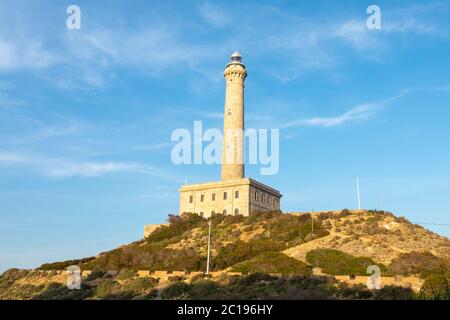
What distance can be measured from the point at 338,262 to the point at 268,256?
6134mm

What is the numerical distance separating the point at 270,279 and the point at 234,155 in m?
32.7

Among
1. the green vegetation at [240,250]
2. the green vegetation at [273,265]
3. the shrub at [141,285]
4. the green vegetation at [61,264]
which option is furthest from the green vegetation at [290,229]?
the green vegetation at [61,264]

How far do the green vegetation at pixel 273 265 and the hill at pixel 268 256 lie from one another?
74 mm

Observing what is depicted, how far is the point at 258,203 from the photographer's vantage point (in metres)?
61.6

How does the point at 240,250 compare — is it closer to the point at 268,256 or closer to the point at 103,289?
the point at 268,256

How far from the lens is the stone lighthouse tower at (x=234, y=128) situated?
62.2 meters

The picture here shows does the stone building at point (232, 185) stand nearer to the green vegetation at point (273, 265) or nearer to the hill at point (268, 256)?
the hill at point (268, 256)

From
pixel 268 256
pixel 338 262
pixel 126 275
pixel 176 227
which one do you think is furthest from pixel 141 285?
pixel 176 227

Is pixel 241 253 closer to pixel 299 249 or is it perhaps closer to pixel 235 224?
pixel 299 249

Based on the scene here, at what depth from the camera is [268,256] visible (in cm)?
4134
